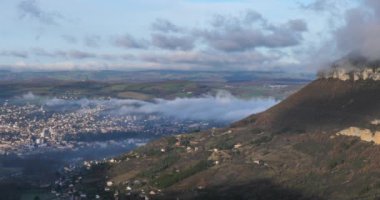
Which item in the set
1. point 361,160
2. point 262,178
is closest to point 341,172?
point 361,160

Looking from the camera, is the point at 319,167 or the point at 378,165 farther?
the point at 319,167

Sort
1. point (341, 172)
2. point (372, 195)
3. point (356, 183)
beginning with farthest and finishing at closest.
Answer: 1. point (341, 172)
2. point (356, 183)
3. point (372, 195)

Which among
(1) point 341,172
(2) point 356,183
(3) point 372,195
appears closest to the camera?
(3) point 372,195

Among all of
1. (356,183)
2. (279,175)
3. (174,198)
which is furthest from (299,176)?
(174,198)

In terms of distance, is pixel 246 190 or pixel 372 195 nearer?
pixel 372 195

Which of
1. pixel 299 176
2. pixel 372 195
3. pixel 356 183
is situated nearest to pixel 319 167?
pixel 299 176

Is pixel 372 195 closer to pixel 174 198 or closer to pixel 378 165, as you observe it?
pixel 378 165

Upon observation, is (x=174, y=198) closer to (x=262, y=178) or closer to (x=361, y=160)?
(x=262, y=178)
